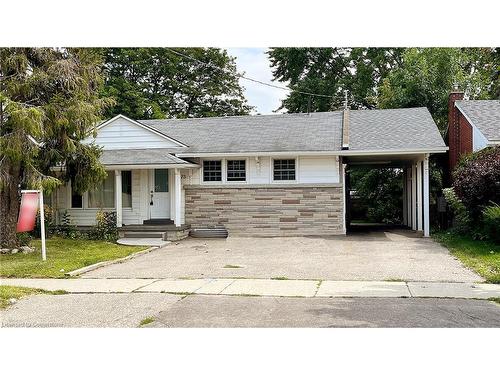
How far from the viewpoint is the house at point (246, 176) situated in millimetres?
17609

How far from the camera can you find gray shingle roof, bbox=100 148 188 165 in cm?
1747

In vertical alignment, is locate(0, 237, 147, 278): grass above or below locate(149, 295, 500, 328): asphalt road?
above

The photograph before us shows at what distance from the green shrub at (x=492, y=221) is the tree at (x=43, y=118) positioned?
10.7 meters

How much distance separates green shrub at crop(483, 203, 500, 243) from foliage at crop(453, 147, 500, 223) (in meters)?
0.35

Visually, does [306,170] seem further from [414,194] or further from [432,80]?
[432,80]

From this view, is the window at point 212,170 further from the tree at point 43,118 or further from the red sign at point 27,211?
the red sign at point 27,211

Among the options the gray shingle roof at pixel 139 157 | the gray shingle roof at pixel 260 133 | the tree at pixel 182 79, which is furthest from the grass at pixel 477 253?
the tree at pixel 182 79

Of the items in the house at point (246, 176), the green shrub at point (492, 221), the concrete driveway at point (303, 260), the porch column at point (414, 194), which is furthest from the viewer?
the porch column at point (414, 194)

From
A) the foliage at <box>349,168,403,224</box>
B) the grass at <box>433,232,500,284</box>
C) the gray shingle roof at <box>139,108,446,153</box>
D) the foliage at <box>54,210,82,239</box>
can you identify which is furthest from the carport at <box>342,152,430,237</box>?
the foliage at <box>54,210,82,239</box>

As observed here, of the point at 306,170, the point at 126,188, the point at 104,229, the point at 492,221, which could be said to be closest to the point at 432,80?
the point at 306,170

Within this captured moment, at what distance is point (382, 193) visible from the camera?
27234 millimetres

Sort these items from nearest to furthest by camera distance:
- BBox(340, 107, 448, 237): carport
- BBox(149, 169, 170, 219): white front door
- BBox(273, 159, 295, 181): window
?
BBox(340, 107, 448, 237): carport
BBox(273, 159, 295, 181): window
BBox(149, 169, 170, 219): white front door

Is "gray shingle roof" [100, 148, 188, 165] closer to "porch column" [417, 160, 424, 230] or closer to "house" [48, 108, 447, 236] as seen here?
"house" [48, 108, 447, 236]

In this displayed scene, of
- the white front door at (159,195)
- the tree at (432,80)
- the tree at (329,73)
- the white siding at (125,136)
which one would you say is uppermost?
the tree at (329,73)
